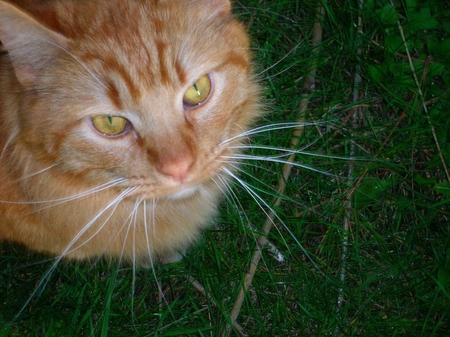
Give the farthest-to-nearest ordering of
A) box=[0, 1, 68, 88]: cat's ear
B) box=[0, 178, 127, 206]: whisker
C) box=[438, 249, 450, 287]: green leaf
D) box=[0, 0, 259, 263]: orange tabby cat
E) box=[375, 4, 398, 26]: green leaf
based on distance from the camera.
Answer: box=[375, 4, 398, 26]: green leaf
box=[438, 249, 450, 287]: green leaf
box=[0, 178, 127, 206]: whisker
box=[0, 0, 259, 263]: orange tabby cat
box=[0, 1, 68, 88]: cat's ear

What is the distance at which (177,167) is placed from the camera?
132 cm

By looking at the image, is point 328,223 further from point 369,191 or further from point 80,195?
point 80,195

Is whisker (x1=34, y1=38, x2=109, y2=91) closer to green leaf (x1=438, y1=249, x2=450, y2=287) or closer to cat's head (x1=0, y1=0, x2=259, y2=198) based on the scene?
cat's head (x1=0, y1=0, x2=259, y2=198)

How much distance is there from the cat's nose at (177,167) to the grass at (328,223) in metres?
A: 0.72

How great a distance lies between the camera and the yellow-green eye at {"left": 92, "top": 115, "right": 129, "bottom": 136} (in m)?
1.31

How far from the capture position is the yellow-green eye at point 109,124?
1.31 metres

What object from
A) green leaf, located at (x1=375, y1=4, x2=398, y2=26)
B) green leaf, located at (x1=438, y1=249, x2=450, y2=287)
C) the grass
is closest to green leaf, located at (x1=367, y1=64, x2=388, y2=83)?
the grass

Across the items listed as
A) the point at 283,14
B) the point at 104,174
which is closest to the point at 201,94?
the point at 104,174

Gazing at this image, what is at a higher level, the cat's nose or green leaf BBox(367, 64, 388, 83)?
the cat's nose

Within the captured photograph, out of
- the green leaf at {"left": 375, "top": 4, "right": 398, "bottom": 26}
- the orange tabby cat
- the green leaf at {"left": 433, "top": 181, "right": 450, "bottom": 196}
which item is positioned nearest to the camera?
the orange tabby cat

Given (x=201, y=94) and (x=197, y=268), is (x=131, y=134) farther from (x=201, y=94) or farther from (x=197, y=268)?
(x=197, y=268)

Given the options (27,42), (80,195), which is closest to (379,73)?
(80,195)

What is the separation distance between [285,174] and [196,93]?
97 cm

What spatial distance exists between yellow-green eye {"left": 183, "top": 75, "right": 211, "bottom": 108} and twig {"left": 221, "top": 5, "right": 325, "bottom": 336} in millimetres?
666
